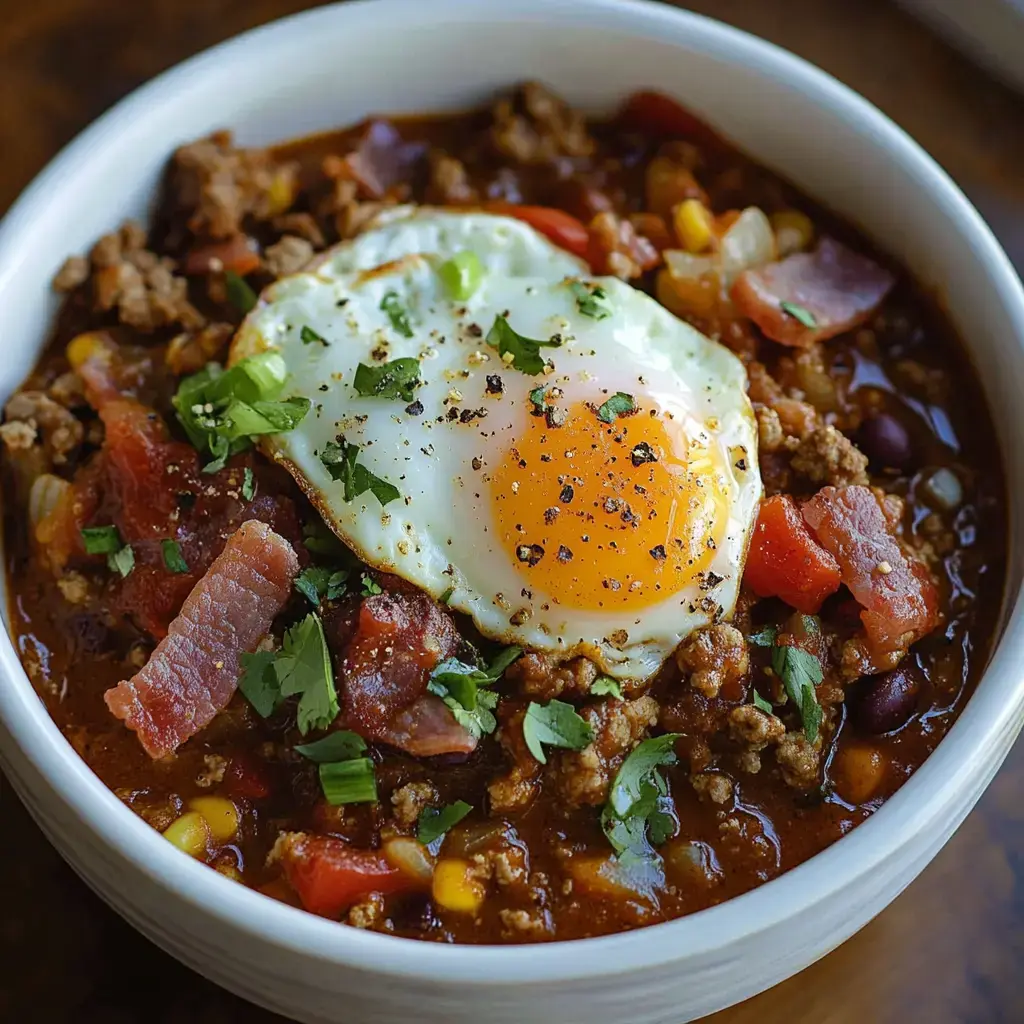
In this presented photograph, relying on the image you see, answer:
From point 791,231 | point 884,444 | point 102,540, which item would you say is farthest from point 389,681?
point 791,231

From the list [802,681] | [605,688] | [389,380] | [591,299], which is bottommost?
[605,688]

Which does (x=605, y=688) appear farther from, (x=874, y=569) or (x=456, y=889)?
(x=874, y=569)

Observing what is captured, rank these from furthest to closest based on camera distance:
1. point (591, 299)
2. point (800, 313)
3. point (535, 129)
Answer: point (535, 129) → point (800, 313) → point (591, 299)

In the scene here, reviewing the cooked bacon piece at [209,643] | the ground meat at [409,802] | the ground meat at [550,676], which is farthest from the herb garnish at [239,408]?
the ground meat at [409,802]

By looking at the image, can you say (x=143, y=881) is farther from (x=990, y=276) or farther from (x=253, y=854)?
(x=990, y=276)

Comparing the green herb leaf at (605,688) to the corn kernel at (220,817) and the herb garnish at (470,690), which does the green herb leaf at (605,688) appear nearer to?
the herb garnish at (470,690)
